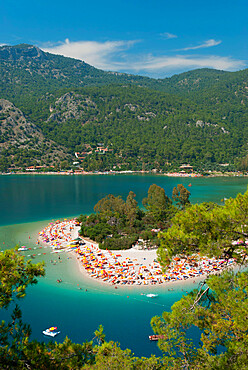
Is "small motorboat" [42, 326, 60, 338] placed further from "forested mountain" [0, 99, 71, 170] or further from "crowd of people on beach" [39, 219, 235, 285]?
"forested mountain" [0, 99, 71, 170]

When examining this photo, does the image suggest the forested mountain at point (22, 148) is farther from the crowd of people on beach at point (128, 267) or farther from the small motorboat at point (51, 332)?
the small motorboat at point (51, 332)

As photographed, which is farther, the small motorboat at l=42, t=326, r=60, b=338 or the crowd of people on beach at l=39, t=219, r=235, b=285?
the crowd of people on beach at l=39, t=219, r=235, b=285

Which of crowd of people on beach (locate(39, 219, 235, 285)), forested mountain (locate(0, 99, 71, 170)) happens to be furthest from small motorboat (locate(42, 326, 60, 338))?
forested mountain (locate(0, 99, 71, 170))

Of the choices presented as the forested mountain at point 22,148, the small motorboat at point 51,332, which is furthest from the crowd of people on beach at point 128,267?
the forested mountain at point 22,148

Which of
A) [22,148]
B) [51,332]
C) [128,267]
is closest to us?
[51,332]

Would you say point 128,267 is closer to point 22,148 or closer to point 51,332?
point 51,332

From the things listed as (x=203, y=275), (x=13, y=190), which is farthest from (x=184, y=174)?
(x=203, y=275)

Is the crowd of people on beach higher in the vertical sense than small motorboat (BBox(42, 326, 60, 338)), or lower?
higher

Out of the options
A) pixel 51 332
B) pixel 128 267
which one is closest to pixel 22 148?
pixel 128 267

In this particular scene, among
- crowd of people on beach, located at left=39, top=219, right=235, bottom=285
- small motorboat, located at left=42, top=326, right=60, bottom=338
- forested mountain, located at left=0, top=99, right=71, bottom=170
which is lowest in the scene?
small motorboat, located at left=42, top=326, right=60, bottom=338

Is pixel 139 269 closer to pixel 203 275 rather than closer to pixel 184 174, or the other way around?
pixel 203 275

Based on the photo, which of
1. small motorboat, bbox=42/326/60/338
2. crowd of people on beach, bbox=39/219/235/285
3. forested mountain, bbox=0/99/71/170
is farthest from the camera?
forested mountain, bbox=0/99/71/170

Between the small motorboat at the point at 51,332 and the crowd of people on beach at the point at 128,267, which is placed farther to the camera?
the crowd of people on beach at the point at 128,267
